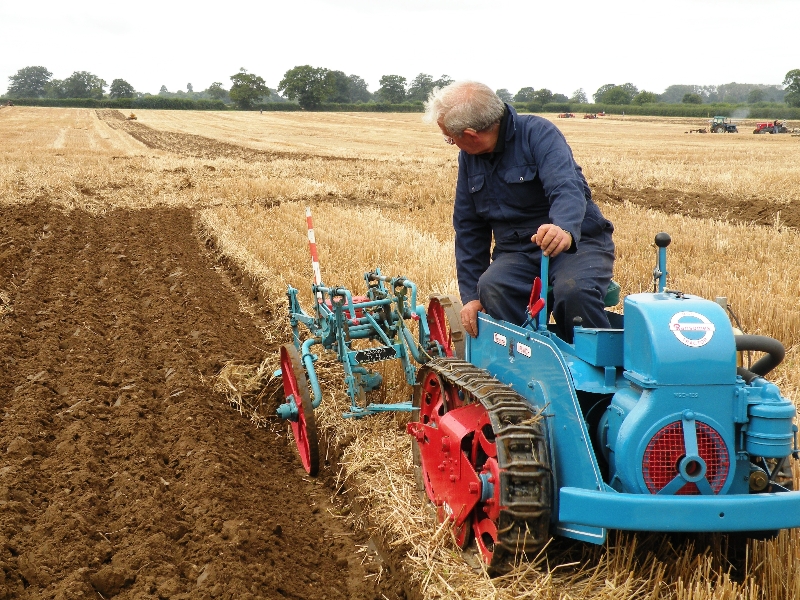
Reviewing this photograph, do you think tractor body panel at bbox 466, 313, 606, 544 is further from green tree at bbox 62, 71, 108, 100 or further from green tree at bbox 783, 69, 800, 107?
green tree at bbox 62, 71, 108, 100

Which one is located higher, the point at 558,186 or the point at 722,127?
the point at 722,127

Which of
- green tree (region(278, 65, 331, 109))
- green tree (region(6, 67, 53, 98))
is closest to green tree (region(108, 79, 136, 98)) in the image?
green tree (region(6, 67, 53, 98))

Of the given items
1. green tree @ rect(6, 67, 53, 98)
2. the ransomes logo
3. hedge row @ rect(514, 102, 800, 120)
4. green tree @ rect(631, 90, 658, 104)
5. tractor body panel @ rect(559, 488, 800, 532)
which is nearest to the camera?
tractor body panel @ rect(559, 488, 800, 532)

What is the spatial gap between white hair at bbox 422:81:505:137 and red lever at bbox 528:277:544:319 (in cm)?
93

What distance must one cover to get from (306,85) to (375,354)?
296 feet

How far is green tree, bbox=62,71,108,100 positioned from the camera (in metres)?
124

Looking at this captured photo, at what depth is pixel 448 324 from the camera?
5270mm

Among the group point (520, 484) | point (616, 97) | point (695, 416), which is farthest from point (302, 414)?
point (616, 97)

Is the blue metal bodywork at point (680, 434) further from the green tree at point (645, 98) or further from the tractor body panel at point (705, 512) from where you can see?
the green tree at point (645, 98)

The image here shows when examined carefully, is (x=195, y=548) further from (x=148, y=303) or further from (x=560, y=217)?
(x=148, y=303)

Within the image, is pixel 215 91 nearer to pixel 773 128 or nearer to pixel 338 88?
pixel 338 88

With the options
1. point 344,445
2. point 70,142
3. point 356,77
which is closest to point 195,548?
point 344,445

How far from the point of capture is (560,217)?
3420 millimetres

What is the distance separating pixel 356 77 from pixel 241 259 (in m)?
132
